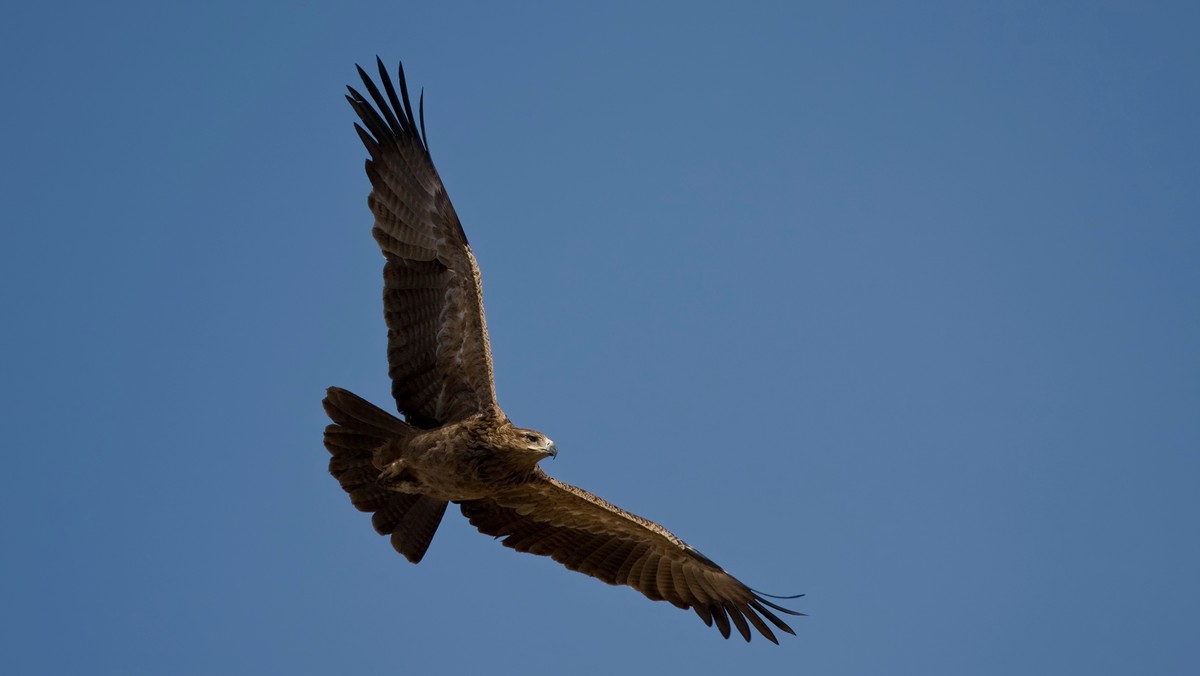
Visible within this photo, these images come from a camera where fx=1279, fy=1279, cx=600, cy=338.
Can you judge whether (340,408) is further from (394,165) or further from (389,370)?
(394,165)

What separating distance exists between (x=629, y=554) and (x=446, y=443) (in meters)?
2.27

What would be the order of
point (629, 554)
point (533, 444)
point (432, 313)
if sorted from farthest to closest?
point (629, 554) < point (432, 313) < point (533, 444)

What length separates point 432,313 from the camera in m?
10.5

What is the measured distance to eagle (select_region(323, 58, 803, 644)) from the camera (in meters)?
10.1

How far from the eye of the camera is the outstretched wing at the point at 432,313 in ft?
34.3

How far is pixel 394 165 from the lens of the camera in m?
11.1

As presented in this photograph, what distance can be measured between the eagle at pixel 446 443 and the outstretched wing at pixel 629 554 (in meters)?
0.01

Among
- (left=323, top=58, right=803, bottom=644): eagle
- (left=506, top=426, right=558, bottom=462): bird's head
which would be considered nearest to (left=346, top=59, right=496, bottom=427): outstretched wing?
(left=323, top=58, right=803, bottom=644): eagle

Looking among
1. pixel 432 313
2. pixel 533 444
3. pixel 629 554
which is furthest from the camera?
pixel 629 554

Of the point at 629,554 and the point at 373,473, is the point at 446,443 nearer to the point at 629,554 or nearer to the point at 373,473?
the point at 373,473

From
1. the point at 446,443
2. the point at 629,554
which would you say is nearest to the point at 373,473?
the point at 446,443

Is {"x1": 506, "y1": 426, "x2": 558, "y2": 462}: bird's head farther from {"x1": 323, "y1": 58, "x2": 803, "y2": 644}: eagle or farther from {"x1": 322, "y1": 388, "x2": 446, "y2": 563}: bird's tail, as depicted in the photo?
{"x1": 322, "y1": 388, "x2": 446, "y2": 563}: bird's tail

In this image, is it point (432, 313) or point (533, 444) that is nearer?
point (533, 444)

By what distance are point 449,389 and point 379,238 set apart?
1394mm
